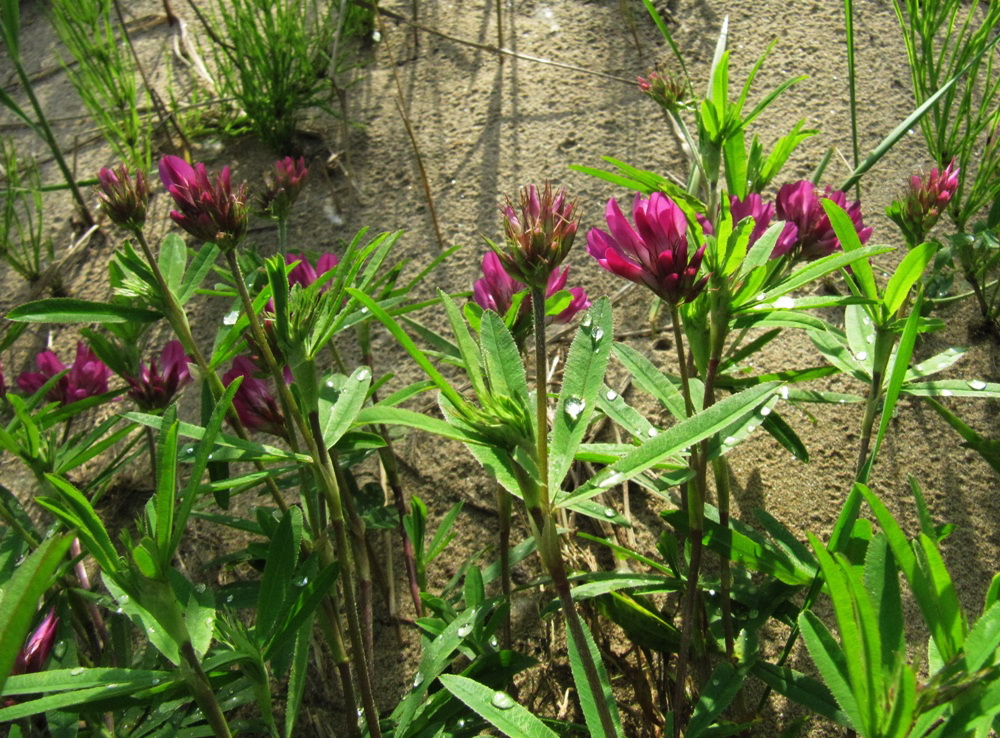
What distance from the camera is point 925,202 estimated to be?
4.17 feet

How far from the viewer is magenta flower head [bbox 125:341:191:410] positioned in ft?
4.50

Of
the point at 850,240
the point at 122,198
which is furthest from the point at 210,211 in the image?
the point at 850,240

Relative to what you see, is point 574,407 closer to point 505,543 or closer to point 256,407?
point 505,543

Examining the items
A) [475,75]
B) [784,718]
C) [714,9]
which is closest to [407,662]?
[784,718]

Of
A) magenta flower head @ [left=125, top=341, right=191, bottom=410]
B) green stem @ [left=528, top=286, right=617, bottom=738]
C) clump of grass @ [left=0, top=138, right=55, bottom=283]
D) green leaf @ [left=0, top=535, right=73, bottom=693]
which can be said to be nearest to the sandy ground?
clump of grass @ [left=0, top=138, right=55, bottom=283]

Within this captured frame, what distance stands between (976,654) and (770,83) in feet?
5.97

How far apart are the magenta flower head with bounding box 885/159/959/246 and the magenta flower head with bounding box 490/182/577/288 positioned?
28.0 inches

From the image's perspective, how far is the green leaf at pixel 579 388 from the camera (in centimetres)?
83

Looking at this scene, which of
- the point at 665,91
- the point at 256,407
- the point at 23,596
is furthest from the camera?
the point at 665,91

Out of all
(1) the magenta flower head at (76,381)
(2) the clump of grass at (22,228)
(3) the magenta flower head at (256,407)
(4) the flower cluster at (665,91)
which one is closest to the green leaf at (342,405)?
(3) the magenta flower head at (256,407)

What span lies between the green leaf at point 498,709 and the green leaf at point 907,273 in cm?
69

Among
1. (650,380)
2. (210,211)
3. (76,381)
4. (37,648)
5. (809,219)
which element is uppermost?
(210,211)

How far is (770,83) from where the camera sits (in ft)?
7.17

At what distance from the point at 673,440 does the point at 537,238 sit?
0.79 ft
